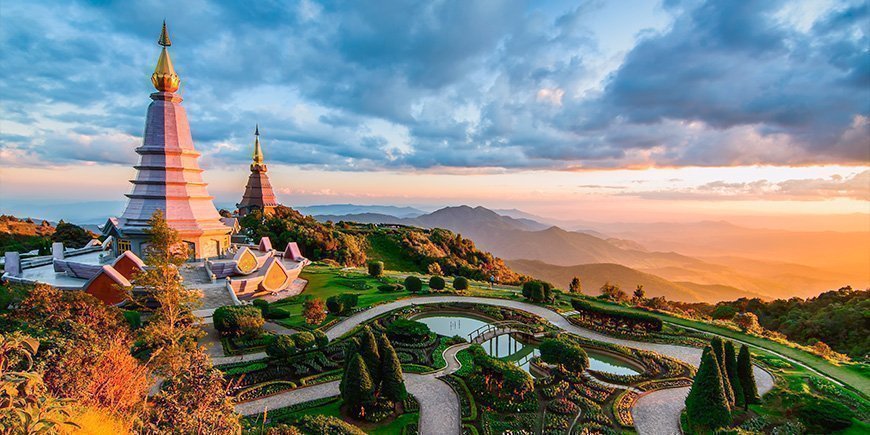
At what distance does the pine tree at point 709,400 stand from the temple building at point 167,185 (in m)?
31.9

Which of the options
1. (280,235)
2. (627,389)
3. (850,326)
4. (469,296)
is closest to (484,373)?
(627,389)

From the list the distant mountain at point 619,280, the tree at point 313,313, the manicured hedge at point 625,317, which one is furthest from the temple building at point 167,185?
the distant mountain at point 619,280

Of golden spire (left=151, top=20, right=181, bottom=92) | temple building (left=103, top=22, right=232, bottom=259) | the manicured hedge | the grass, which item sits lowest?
the grass

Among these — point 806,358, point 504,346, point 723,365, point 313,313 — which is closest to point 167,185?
point 313,313

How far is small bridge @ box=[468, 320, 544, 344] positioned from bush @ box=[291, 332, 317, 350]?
942 centimetres

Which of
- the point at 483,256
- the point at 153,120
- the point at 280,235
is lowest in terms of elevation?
the point at 483,256

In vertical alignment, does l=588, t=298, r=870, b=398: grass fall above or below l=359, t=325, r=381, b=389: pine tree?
below

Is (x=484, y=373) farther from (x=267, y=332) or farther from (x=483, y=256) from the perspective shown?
(x=483, y=256)

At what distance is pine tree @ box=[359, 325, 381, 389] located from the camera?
1528cm

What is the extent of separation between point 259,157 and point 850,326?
71.1 meters

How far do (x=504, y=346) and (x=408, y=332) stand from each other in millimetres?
6276

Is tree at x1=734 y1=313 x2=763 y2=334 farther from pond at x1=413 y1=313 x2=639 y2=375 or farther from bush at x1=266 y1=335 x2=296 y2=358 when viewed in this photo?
bush at x1=266 y1=335 x2=296 y2=358

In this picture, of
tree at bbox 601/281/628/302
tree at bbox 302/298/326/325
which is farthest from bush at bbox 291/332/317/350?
tree at bbox 601/281/628/302

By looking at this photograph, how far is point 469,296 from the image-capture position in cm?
3388
